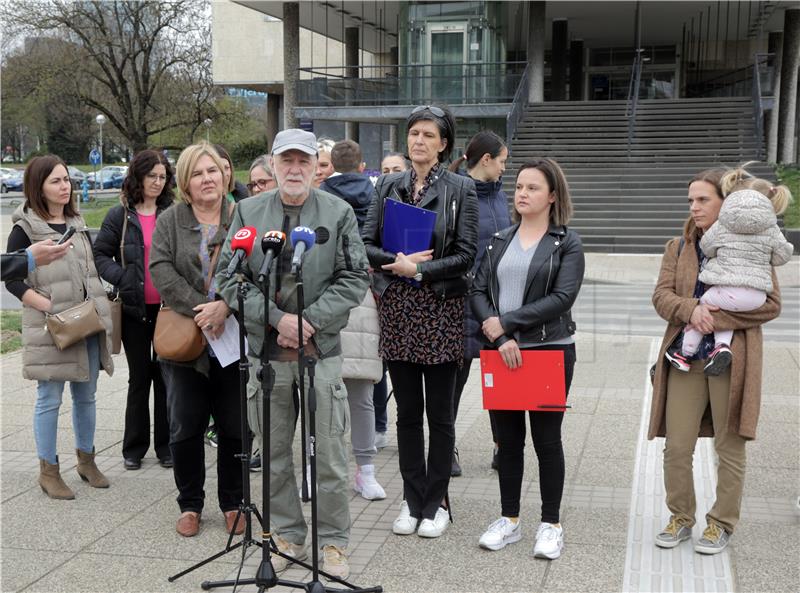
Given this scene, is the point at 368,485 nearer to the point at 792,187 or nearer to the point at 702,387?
the point at 702,387

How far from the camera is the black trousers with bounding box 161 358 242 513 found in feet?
16.7

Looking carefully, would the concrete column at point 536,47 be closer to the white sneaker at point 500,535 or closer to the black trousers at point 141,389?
the black trousers at point 141,389

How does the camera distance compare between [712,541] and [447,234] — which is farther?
[447,234]

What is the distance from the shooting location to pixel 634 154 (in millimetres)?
28188

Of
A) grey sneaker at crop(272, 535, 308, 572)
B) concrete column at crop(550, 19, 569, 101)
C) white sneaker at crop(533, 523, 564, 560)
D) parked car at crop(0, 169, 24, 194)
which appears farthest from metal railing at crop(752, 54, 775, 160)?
parked car at crop(0, 169, 24, 194)

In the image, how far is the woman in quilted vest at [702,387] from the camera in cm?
464

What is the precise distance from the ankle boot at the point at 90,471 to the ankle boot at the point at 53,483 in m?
0.19

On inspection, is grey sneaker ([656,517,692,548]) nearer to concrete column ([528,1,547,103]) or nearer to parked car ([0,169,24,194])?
concrete column ([528,1,547,103])

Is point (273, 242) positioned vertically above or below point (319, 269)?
above

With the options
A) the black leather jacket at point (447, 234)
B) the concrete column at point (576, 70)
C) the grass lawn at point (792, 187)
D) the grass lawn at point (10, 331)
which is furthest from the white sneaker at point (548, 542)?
the concrete column at point (576, 70)

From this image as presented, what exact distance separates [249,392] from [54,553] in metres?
1.36

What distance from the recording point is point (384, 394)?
6.73m

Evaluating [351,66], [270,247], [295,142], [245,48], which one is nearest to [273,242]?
[270,247]

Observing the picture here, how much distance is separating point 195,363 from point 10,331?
7524mm
